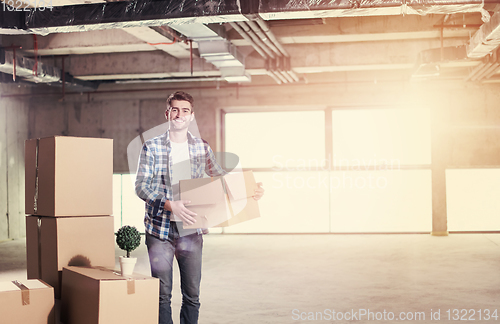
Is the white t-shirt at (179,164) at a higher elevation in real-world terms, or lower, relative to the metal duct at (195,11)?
lower

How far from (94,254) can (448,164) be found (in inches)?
244

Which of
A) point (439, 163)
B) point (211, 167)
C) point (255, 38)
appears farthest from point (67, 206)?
point (439, 163)

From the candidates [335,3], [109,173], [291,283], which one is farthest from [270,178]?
[109,173]

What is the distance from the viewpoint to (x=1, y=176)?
7.12m

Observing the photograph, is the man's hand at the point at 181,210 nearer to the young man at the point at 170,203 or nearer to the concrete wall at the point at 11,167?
the young man at the point at 170,203

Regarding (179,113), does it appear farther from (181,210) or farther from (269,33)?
(269,33)

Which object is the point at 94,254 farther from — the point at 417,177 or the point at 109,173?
the point at 417,177

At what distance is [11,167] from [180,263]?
20.4ft

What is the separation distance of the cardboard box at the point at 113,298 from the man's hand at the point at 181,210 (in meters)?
0.30

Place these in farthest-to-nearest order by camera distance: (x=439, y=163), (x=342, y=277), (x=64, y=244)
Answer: (x=439, y=163)
(x=342, y=277)
(x=64, y=244)

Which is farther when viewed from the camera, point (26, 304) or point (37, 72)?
point (37, 72)

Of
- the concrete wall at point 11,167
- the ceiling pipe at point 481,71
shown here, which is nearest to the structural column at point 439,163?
the ceiling pipe at point 481,71

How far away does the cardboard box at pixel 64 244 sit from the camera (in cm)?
226

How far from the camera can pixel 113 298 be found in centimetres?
195
